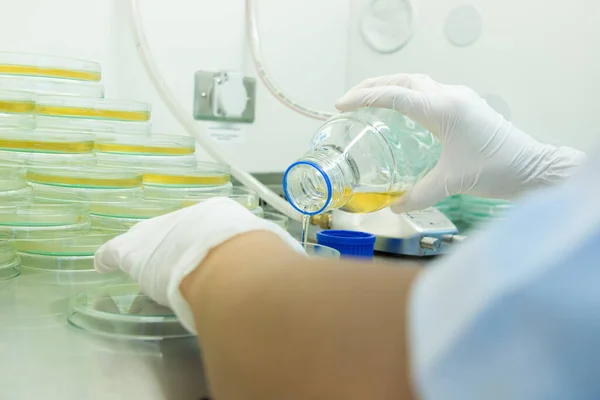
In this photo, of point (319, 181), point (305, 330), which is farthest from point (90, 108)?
point (305, 330)

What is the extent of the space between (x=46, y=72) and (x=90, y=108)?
0.10 m

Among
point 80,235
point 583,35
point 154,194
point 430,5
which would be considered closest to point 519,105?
point 583,35

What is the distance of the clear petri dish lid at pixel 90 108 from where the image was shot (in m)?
1.00

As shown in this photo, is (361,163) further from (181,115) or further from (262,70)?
(262,70)

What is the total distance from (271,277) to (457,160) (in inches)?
28.8

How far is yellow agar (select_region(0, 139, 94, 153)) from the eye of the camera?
91cm

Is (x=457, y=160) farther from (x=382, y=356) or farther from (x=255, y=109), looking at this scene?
(x=382, y=356)

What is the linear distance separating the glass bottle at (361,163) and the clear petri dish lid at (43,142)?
32 centimetres

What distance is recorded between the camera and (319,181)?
2.90ft

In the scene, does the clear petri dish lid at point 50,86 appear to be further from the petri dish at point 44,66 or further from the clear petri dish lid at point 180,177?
the clear petri dish lid at point 180,177

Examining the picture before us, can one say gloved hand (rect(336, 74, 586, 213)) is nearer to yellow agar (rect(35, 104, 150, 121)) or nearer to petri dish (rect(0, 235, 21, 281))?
yellow agar (rect(35, 104, 150, 121))

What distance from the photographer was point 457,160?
107cm

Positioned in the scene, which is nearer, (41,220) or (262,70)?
(41,220)

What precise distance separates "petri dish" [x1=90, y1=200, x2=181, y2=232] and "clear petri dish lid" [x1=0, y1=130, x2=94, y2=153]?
3.8 inches
